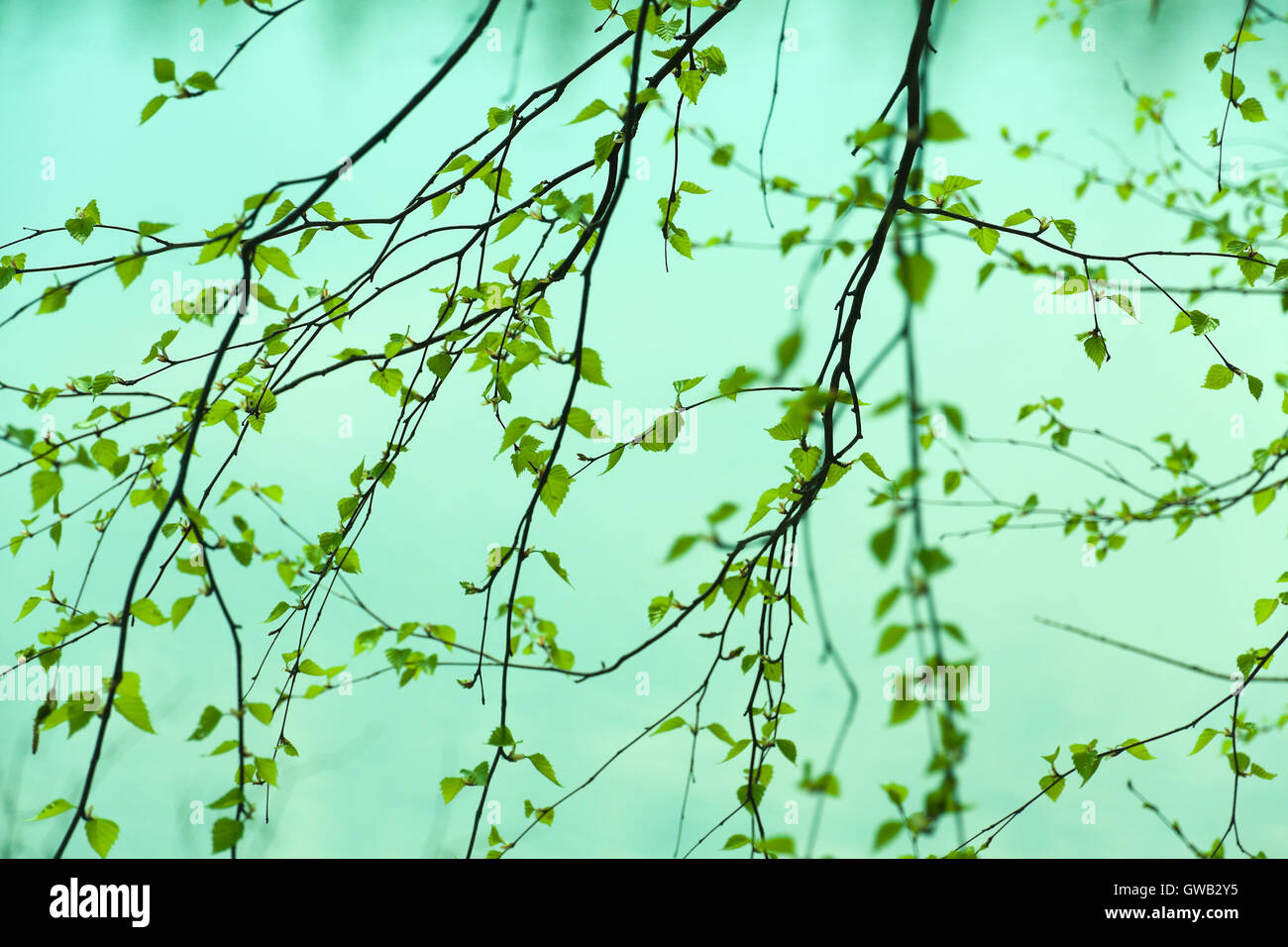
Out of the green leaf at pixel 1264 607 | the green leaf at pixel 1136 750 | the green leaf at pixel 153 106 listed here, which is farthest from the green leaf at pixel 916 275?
the green leaf at pixel 1264 607

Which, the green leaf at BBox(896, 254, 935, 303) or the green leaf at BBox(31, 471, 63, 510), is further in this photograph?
the green leaf at BBox(31, 471, 63, 510)

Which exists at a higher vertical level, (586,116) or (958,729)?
(586,116)

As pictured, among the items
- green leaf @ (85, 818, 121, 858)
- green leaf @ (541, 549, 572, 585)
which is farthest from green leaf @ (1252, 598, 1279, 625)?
green leaf @ (85, 818, 121, 858)

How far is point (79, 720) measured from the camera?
1.86ft

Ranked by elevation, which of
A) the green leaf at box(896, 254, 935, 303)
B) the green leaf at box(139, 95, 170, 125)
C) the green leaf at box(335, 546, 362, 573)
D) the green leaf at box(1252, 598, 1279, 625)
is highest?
the green leaf at box(139, 95, 170, 125)

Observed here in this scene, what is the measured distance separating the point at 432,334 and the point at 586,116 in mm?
235

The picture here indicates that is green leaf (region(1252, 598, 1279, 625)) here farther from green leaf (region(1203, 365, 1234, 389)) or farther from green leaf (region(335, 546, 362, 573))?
green leaf (region(335, 546, 362, 573))

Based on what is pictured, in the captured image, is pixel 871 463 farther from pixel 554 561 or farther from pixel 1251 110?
pixel 1251 110

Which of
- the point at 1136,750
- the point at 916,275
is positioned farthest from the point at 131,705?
the point at 1136,750

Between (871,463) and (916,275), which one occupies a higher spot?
(871,463)
